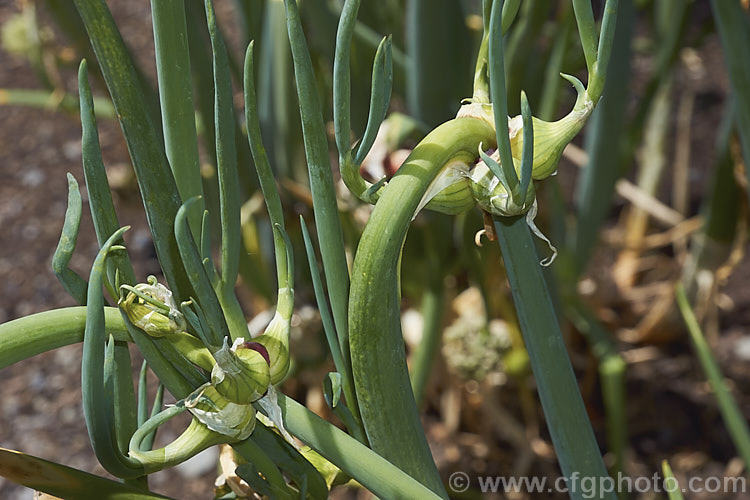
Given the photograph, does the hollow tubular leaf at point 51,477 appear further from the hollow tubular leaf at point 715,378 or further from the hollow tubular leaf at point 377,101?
the hollow tubular leaf at point 715,378

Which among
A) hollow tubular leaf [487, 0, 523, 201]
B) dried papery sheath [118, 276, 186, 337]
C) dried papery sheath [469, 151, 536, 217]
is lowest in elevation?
dried papery sheath [118, 276, 186, 337]

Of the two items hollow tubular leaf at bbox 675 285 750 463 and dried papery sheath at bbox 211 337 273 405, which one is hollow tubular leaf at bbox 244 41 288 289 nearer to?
dried papery sheath at bbox 211 337 273 405

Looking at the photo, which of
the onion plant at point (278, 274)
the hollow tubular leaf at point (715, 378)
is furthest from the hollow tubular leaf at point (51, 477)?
the hollow tubular leaf at point (715, 378)

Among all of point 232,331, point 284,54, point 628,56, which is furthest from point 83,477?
point 628,56

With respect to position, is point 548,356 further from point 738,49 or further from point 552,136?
point 738,49

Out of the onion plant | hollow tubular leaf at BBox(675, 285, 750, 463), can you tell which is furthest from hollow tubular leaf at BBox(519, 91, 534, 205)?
hollow tubular leaf at BBox(675, 285, 750, 463)

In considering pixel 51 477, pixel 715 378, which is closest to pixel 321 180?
pixel 51 477

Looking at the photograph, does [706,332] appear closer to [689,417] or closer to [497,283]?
[689,417]

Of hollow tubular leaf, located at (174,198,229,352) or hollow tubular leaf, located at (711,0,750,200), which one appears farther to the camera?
hollow tubular leaf, located at (711,0,750,200)
